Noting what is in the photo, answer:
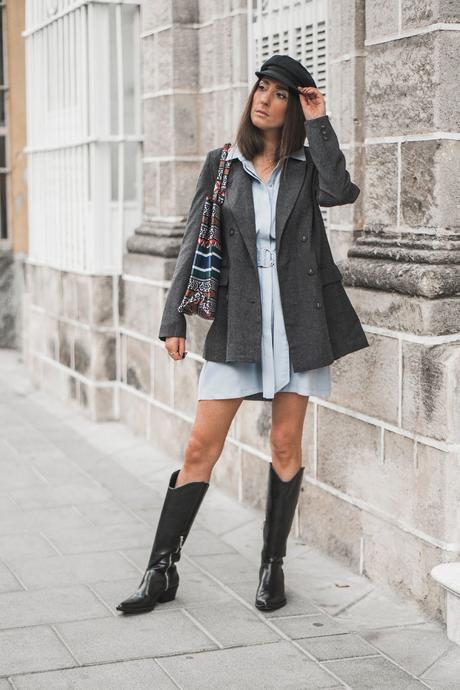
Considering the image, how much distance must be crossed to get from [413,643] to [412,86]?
1.94m

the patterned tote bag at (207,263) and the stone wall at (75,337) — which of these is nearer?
the patterned tote bag at (207,263)

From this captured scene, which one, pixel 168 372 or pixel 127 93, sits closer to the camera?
pixel 168 372

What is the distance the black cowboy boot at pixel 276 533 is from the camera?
4.61 meters

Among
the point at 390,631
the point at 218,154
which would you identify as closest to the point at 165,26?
the point at 218,154

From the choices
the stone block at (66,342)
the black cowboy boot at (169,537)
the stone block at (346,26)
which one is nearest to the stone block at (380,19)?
the stone block at (346,26)

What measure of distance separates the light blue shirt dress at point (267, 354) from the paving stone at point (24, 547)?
1242mm

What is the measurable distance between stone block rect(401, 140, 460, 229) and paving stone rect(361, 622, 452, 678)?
1415mm

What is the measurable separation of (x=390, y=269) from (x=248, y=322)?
616 millimetres

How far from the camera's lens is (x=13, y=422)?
8.10m

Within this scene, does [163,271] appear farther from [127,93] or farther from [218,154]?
[218,154]

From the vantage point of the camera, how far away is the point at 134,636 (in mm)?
4273

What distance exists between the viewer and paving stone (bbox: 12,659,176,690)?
3.84m

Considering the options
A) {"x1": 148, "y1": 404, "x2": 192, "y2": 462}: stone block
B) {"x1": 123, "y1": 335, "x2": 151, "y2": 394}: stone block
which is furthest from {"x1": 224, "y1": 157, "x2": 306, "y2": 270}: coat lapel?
{"x1": 123, "y1": 335, "x2": 151, "y2": 394}: stone block

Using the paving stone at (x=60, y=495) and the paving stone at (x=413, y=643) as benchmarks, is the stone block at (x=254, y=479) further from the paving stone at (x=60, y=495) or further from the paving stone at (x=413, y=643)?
the paving stone at (x=413, y=643)
